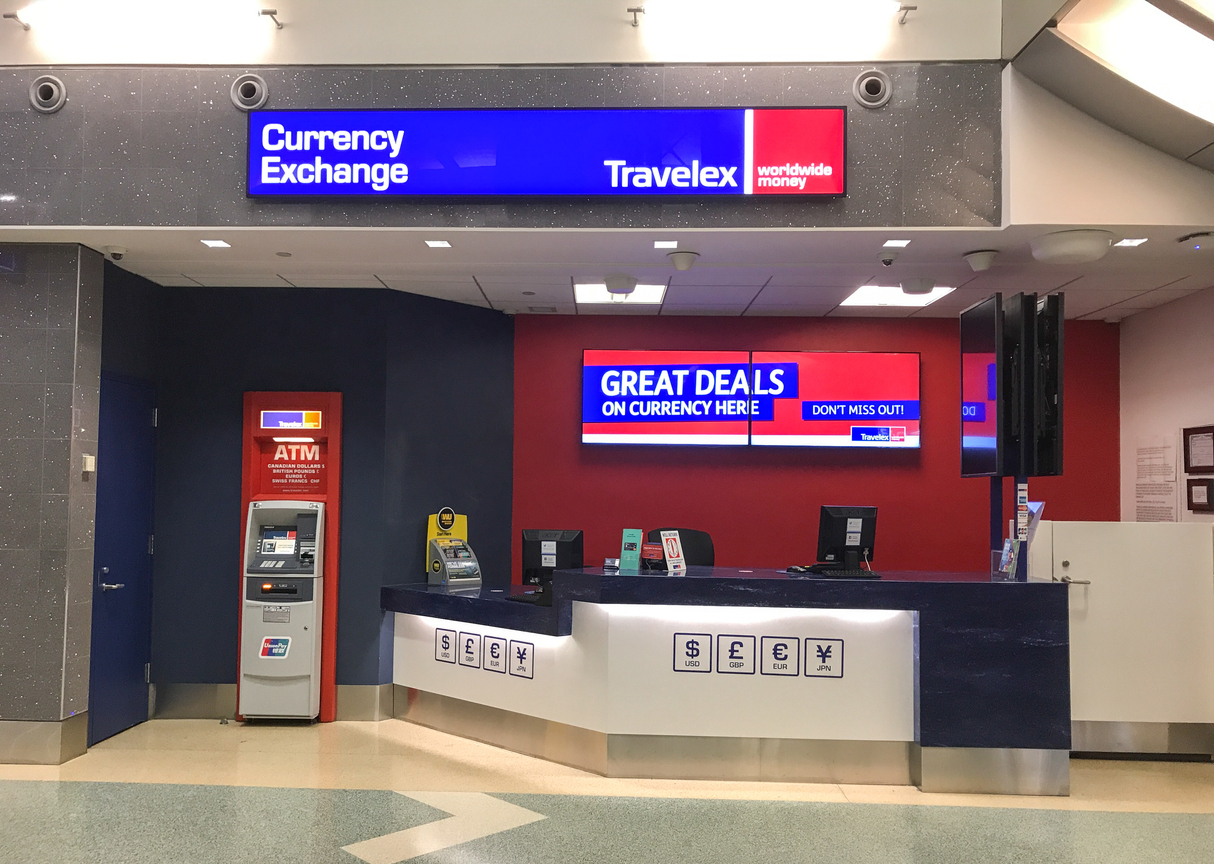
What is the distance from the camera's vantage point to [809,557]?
7.33 meters

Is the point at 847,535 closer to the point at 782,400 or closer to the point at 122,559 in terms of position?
the point at 782,400

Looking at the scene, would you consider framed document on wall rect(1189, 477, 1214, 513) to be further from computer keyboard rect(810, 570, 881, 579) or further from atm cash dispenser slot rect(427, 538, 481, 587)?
atm cash dispenser slot rect(427, 538, 481, 587)

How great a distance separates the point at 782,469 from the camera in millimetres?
7336

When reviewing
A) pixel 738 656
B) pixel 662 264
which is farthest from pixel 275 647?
pixel 662 264

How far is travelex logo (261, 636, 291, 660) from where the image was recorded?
6125 mm

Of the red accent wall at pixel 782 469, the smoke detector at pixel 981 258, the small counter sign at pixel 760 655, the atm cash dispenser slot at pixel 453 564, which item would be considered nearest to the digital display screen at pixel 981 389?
the smoke detector at pixel 981 258

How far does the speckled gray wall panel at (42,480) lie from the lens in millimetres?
5191

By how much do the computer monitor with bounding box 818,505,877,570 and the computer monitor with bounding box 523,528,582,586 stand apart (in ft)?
5.23

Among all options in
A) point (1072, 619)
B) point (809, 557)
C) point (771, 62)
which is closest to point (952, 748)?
point (1072, 619)

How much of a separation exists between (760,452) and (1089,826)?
362 centimetres

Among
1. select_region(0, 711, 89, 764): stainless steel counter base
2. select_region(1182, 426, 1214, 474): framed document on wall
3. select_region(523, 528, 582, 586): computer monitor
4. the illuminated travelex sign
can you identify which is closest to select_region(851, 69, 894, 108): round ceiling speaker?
the illuminated travelex sign

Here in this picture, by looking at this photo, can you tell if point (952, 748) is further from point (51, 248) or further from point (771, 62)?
point (51, 248)

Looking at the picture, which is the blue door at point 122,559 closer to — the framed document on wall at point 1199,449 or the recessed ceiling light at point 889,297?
the recessed ceiling light at point 889,297

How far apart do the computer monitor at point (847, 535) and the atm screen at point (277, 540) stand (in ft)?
11.8
